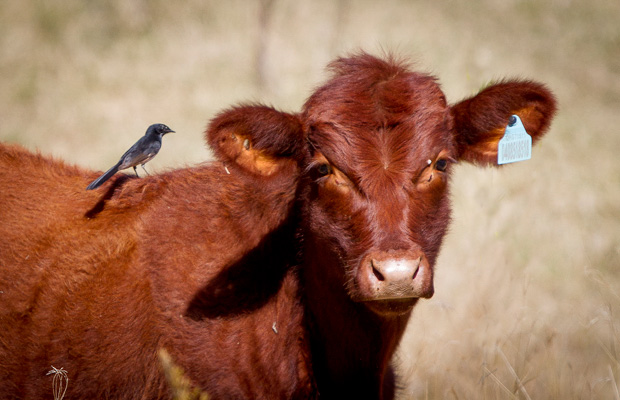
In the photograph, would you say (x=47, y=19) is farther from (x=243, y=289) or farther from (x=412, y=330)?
(x=243, y=289)

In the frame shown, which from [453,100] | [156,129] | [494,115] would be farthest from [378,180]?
[453,100]

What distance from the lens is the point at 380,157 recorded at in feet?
11.5

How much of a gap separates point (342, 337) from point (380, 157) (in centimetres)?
115

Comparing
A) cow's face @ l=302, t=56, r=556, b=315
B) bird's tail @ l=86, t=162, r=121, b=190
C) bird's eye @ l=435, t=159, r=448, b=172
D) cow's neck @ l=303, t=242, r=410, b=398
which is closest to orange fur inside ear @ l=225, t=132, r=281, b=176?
cow's face @ l=302, t=56, r=556, b=315

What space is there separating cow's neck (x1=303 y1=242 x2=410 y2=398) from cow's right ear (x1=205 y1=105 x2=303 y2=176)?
22.7 inches

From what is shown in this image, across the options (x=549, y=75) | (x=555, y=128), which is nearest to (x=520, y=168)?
(x=555, y=128)

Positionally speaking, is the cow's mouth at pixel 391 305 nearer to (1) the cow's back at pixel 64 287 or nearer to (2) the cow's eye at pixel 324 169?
(2) the cow's eye at pixel 324 169

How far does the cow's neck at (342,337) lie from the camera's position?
3.88 metres

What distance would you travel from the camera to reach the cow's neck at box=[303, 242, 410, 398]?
3877mm

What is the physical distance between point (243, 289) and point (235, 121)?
1.04 m

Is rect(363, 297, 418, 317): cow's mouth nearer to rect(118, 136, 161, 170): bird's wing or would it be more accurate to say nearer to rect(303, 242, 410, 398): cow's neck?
rect(303, 242, 410, 398): cow's neck

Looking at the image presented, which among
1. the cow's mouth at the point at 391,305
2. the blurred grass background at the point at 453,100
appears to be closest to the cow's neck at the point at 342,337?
the cow's mouth at the point at 391,305

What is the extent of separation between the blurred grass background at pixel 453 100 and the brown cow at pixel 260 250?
1877 mm

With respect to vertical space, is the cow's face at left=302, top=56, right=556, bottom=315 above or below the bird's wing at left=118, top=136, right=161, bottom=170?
below
